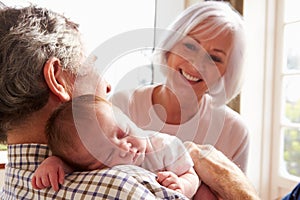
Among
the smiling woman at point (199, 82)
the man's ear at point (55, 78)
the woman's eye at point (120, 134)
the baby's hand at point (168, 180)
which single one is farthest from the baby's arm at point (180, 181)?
the smiling woman at point (199, 82)

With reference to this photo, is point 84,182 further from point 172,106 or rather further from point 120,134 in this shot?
point 172,106

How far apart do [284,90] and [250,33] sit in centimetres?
42

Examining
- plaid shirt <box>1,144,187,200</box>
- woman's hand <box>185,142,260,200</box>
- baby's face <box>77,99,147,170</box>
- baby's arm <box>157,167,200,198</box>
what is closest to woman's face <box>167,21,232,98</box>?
woman's hand <box>185,142,260,200</box>

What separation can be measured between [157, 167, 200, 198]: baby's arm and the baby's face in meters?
0.07

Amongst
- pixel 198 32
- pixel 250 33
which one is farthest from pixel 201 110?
pixel 250 33

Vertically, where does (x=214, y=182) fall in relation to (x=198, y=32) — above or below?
below

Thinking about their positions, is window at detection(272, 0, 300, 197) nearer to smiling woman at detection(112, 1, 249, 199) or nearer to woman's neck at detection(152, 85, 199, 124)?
smiling woman at detection(112, 1, 249, 199)

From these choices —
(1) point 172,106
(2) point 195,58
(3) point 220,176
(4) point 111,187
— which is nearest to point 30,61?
(4) point 111,187

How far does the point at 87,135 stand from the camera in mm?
707

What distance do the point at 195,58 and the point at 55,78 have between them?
0.82 meters

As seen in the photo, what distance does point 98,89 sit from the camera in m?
0.77

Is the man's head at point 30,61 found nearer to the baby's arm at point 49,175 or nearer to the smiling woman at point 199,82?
the baby's arm at point 49,175

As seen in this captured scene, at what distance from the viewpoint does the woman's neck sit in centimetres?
155

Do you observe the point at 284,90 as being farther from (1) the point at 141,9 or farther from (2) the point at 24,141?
(2) the point at 24,141
